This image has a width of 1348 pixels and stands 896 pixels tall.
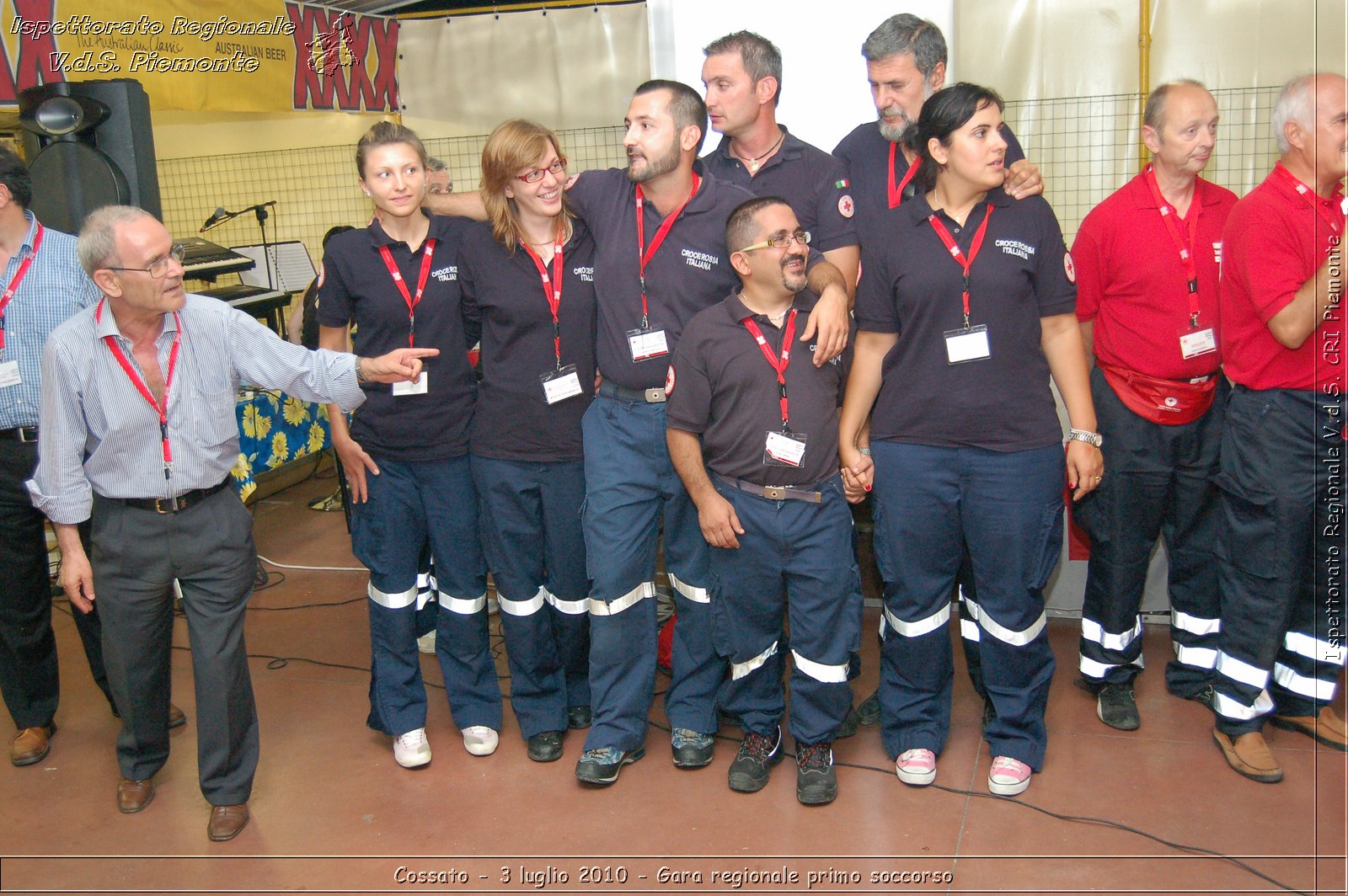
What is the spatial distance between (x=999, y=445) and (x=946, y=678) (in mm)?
794

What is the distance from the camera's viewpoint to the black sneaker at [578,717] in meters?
3.79

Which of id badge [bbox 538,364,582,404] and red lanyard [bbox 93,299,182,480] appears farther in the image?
id badge [bbox 538,364,582,404]

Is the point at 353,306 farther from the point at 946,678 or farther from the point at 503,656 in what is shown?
the point at 946,678

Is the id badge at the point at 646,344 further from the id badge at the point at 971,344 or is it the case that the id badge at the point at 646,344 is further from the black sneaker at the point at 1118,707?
the black sneaker at the point at 1118,707

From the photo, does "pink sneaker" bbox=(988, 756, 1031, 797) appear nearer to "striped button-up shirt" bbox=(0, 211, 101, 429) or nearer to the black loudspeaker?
"striped button-up shirt" bbox=(0, 211, 101, 429)

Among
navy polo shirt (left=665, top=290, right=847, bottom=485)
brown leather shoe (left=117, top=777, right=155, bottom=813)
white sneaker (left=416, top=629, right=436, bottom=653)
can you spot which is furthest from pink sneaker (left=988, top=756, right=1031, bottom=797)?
brown leather shoe (left=117, top=777, right=155, bottom=813)

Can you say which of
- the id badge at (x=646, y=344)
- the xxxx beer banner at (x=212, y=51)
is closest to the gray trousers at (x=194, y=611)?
the id badge at (x=646, y=344)

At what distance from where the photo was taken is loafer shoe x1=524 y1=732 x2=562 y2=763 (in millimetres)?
3570

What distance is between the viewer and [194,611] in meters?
3.16

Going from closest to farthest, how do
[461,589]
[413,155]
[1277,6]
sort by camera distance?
[413,155] < [461,589] < [1277,6]

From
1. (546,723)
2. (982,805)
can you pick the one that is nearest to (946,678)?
(982,805)

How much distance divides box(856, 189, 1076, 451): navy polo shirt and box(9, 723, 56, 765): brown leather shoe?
124 inches

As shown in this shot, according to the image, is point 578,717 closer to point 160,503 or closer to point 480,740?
point 480,740

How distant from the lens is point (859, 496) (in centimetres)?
336
